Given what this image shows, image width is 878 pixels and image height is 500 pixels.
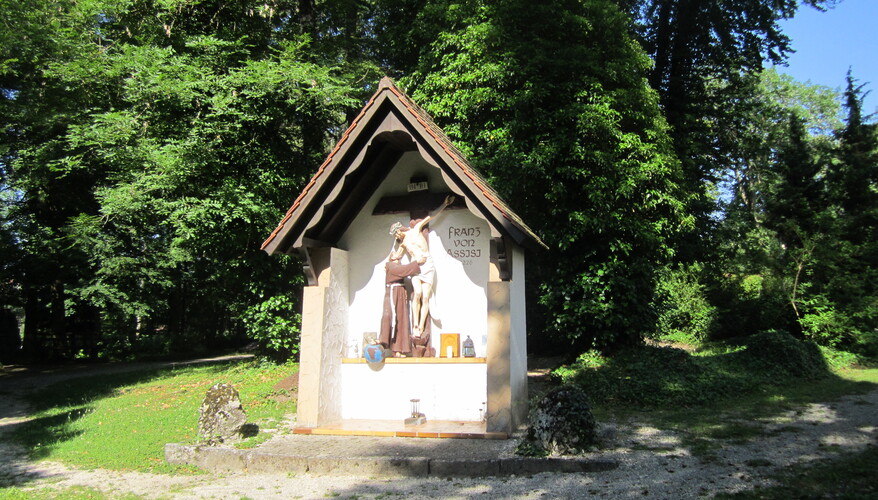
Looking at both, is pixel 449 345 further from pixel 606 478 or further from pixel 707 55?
pixel 707 55

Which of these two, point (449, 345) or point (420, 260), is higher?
point (420, 260)

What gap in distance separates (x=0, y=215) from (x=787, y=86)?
43.4 metres

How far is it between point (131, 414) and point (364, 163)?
7.44 metres

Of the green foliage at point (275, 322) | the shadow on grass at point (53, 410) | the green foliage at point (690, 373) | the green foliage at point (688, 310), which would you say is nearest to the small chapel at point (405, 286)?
the green foliage at point (690, 373)

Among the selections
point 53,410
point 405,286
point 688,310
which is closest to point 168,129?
point 53,410

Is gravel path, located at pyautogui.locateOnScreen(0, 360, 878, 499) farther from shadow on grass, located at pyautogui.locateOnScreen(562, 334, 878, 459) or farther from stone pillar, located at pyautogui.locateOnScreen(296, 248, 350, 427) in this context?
stone pillar, located at pyautogui.locateOnScreen(296, 248, 350, 427)

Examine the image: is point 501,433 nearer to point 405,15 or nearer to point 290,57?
point 290,57

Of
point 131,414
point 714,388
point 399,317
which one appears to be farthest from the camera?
point 131,414

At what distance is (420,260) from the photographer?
31.2 feet

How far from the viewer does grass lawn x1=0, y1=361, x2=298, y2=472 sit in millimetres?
8539

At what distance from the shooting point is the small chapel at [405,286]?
8531 millimetres

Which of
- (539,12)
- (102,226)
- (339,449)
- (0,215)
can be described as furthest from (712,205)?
(0,215)

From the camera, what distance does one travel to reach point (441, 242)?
978 centimetres

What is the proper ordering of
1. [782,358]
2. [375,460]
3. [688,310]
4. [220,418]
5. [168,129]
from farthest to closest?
[688,310] → [168,129] → [782,358] → [220,418] → [375,460]
